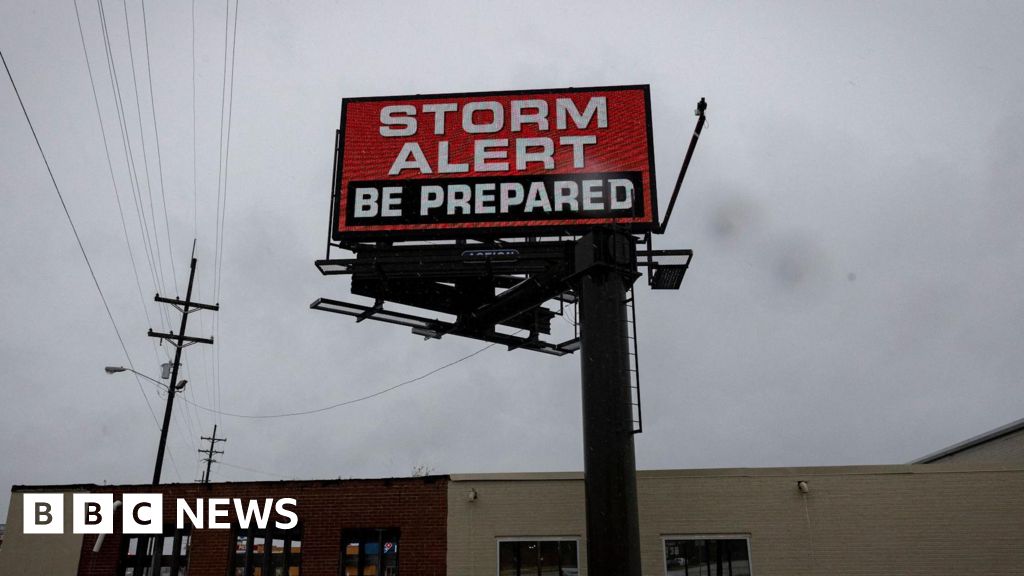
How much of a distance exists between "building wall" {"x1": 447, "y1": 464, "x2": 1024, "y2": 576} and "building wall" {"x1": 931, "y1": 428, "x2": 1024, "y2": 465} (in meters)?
2.05

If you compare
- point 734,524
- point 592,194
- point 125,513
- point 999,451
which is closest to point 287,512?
point 125,513

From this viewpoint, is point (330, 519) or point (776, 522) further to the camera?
point (330, 519)

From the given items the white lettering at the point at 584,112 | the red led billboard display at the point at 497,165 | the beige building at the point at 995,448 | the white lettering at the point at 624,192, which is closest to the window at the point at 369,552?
the red led billboard display at the point at 497,165

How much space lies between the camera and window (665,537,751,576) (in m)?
14.7

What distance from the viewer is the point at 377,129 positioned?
17.4 m

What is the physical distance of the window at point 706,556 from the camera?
1467 centimetres

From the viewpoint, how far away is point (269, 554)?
658 inches

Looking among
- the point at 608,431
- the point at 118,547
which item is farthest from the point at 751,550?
the point at 118,547

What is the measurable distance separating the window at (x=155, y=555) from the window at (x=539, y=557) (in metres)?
7.20

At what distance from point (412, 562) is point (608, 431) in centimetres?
503

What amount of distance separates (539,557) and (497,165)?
25.5 ft

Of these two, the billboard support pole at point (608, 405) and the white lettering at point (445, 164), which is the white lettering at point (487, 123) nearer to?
the white lettering at point (445, 164)

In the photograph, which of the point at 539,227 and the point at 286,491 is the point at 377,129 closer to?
the point at 539,227

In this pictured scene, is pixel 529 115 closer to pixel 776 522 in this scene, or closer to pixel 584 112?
pixel 584 112
